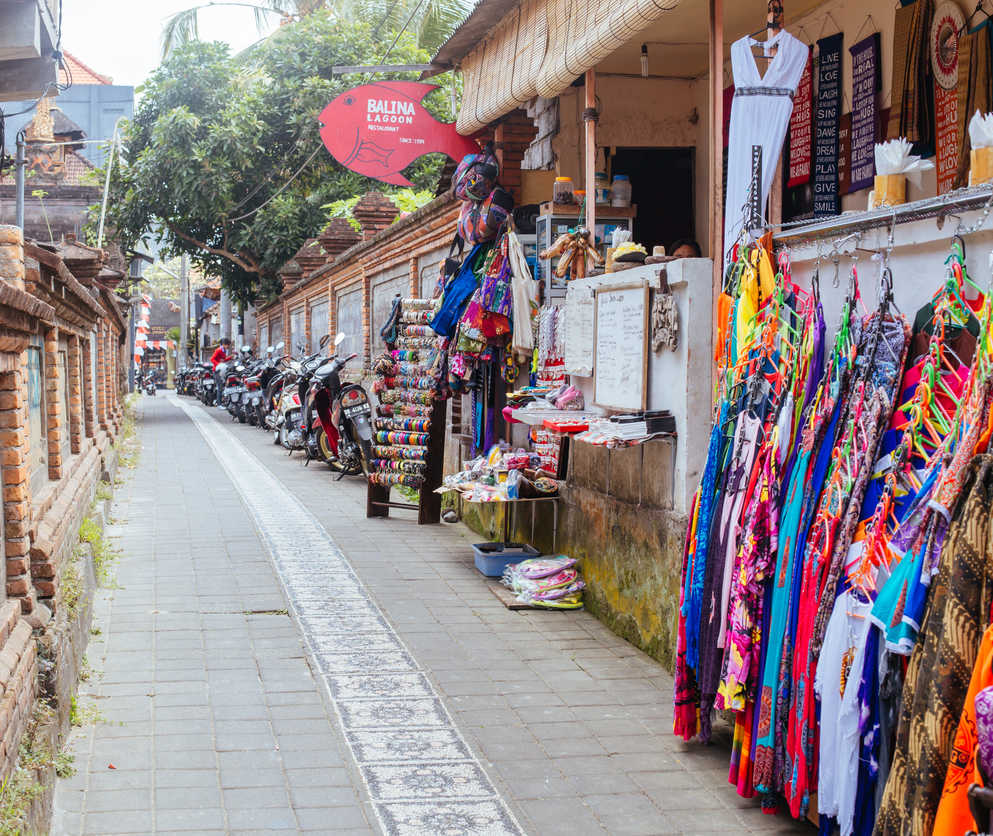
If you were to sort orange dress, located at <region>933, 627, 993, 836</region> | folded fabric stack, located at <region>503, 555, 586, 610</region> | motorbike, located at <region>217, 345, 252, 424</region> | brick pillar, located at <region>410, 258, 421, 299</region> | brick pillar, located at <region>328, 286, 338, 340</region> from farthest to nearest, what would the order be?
motorbike, located at <region>217, 345, 252, 424</region>
brick pillar, located at <region>328, 286, 338, 340</region>
brick pillar, located at <region>410, 258, 421, 299</region>
folded fabric stack, located at <region>503, 555, 586, 610</region>
orange dress, located at <region>933, 627, 993, 836</region>

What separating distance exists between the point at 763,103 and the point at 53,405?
15.0 feet

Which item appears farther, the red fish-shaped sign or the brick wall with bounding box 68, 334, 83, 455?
the red fish-shaped sign

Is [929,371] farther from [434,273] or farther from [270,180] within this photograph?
[270,180]

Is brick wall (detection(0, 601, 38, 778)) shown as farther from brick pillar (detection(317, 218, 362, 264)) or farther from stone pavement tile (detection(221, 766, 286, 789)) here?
brick pillar (detection(317, 218, 362, 264))

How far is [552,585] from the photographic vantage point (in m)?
7.01

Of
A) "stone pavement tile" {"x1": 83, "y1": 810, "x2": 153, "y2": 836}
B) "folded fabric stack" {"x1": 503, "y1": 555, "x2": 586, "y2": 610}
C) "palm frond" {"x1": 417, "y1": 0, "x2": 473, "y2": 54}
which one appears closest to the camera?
"stone pavement tile" {"x1": 83, "y1": 810, "x2": 153, "y2": 836}

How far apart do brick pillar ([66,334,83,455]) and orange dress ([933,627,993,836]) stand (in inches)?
282

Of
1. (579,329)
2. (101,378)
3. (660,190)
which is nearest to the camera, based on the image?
(579,329)

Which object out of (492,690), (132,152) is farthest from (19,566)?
(132,152)

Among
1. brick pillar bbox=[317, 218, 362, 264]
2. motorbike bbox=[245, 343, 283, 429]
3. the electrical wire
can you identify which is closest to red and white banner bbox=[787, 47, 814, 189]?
brick pillar bbox=[317, 218, 362, 264]

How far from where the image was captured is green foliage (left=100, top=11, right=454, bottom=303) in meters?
23.9

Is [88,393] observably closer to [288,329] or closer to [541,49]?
[541,49]

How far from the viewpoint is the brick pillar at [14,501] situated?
4383 millimetres

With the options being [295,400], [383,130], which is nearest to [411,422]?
[383,130]
